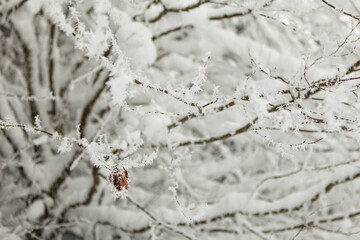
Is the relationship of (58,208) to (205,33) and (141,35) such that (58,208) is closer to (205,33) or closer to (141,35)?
(141,35)

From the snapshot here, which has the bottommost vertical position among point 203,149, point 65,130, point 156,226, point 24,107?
point 203,149

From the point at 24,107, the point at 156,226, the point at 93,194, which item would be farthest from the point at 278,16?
the point at 24,107

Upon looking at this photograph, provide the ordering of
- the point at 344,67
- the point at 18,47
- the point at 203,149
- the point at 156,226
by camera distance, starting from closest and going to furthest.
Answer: the point at 344,67 → the point at 156,226 → the point at 18,47 → the point at 203,149

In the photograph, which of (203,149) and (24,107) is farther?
(203,149)

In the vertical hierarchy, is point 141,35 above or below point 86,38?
below

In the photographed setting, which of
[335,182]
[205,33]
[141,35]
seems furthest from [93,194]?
[335,182]

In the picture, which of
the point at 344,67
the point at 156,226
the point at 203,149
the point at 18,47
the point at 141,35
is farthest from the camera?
the point at 203,149
